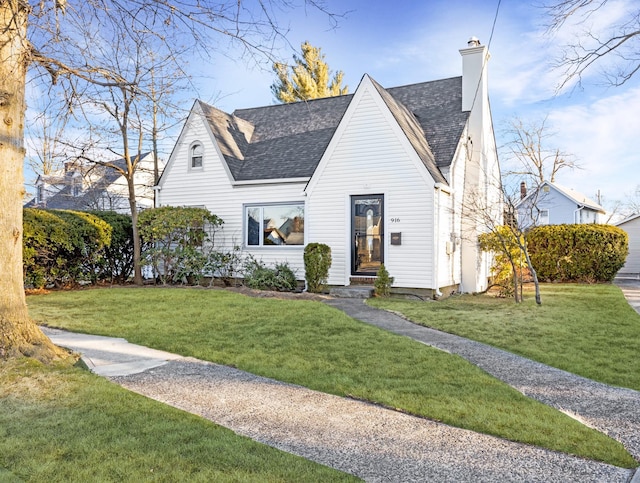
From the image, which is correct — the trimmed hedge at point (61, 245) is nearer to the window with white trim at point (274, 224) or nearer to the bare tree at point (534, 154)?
the window with white trim at point (274, 224)

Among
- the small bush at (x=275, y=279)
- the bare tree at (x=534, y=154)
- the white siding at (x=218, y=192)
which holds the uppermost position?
the bare tree at (x=534, y=154)

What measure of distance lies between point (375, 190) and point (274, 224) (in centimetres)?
358

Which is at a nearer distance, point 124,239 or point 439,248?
point 439,248

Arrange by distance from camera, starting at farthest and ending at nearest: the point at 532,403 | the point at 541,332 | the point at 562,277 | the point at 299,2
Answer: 1. the point at 562,277
2. the point at 541,332
3. the point at 299,2
4. the point at 532,403

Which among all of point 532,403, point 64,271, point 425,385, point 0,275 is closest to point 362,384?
point 425,385

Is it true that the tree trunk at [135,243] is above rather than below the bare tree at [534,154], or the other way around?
below

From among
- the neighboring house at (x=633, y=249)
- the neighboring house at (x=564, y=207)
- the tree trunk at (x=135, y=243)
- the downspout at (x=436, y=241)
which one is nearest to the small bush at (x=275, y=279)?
the tree trunk at (x=135, y=243)

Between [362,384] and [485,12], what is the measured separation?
936cm

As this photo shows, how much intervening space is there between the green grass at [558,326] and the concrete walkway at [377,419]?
59cm

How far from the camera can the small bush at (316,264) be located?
12.5m

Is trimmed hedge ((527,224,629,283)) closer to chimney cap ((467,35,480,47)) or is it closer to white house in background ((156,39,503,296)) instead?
white house in background ((156,39,503,296))

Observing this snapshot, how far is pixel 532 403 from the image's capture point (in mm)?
4168

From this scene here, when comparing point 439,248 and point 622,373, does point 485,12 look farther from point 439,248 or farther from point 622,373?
point 622,373

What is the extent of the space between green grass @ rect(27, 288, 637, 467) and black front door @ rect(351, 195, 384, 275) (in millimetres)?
3182
